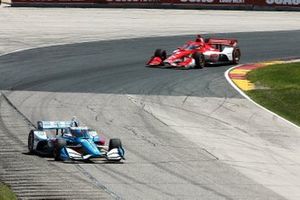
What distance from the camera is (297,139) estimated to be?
76.6ft

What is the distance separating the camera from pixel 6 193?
15344mm

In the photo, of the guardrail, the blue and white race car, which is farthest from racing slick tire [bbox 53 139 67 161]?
the guardrail

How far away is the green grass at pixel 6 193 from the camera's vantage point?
1487 cm

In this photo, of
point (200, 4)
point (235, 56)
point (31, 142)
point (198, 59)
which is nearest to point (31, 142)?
point (31, 142)

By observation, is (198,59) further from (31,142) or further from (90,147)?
(90,147)

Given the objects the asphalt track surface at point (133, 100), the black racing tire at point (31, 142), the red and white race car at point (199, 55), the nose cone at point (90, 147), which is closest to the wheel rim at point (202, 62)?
the red and white race car at point (199, 55)

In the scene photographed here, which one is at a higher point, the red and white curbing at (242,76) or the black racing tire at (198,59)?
the black racing tire at (198,59)

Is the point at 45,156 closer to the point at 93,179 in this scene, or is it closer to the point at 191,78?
the point at 93,179

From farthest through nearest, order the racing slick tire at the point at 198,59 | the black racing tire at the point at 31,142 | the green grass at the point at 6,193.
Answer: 1. the racing slick tire at the point at 198,59
2. the black racing tire at the point at 31,142
3. the green grass at the point at 6,193

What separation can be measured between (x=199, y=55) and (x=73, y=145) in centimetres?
1647

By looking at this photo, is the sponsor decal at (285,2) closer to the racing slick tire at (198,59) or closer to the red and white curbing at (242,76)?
the red and white curbing at (242,76)

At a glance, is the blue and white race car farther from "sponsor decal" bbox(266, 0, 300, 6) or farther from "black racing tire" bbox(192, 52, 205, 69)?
"sponsor decal" bbox(266, 0, 300, 6)

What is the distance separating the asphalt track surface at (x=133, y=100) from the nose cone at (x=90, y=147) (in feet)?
0.88

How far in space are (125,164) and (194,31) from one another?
1247 inches
